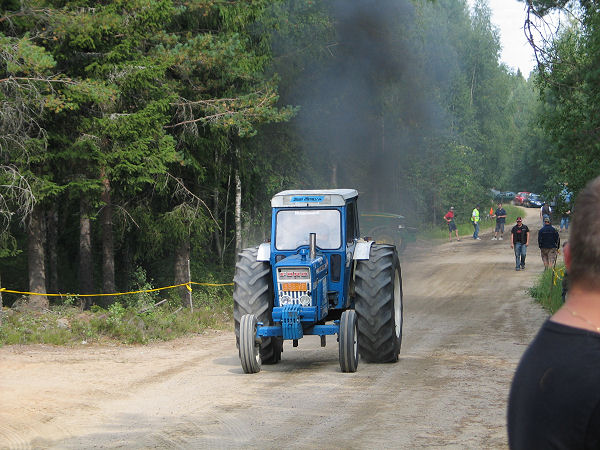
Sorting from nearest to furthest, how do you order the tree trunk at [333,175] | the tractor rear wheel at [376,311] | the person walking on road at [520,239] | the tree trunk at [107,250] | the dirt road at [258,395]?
the dirt road at [258,395] < the tractor rear wheel at [376,311] < the tree trunk at [107,250] < the person walking on road at [520,239] < the tree trunk at [333,175]

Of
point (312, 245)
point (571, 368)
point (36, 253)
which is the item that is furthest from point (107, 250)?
point (571, 368)

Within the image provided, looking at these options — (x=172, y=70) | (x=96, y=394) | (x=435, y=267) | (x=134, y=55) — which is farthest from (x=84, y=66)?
(x=435, y=267)

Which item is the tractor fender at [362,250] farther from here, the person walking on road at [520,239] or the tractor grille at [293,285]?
the person walking on road at [520,239]

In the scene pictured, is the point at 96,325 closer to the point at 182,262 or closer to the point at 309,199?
the point at 309,199

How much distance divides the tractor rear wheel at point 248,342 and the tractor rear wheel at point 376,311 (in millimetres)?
1584

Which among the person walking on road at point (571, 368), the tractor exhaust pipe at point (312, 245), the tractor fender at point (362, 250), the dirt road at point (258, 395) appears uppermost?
the person walking on road at point (571, 368)

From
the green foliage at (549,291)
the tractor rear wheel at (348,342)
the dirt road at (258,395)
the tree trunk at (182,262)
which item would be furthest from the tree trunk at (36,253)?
the green foliage at (549,291)

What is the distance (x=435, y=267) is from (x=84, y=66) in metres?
15.5

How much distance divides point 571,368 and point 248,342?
373 inches

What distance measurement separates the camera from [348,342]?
1112 centimetres

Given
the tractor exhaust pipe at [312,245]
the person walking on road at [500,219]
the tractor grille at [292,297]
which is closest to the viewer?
the tractor grille at [292,297]

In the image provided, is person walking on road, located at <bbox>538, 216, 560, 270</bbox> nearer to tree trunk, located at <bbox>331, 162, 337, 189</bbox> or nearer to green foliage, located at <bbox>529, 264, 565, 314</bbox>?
green foliage, located at <bbox>529, 264, 565, 314</bbox>

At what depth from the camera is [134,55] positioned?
17703 millimetres

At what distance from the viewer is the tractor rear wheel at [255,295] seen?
11766 mm
